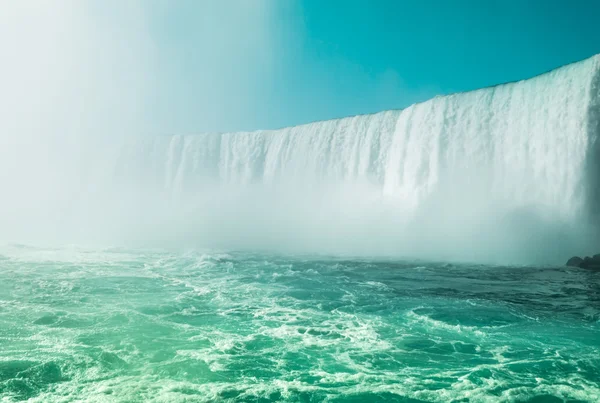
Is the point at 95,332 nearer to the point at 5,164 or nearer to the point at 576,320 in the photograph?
the point at 576,320

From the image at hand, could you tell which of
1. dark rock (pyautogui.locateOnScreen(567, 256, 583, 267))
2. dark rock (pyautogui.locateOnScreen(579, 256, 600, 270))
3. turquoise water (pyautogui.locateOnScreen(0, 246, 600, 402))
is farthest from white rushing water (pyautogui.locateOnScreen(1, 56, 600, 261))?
turquoise water (pyautogui.locateOnScreen(0, 246, 600, 402))

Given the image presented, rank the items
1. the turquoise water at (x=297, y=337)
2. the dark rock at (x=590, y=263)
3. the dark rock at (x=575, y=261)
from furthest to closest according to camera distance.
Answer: the dark rock at (x=575, y=261) < the dark rock at (x=590, y=263) < the turquoise water at (x=297, y=337)

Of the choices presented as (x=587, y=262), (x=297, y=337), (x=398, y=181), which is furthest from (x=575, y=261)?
(x=297, y=337)

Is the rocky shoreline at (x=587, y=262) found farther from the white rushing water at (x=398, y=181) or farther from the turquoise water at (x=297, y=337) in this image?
the turquoise water at (x=297, y=337)

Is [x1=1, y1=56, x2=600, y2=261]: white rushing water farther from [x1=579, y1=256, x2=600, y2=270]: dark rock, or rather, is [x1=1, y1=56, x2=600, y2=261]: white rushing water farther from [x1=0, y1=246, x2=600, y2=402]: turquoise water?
[x1=0, y1=246, x2=600, y2=402]: turquoise water

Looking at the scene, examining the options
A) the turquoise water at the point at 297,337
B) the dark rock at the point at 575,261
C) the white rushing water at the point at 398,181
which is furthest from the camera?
the white rushing water at the point at 398,181

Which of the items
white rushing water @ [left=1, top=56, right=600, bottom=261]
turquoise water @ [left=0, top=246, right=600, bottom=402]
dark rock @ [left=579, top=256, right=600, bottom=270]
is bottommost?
turquoise water @ [left=0, top=246, right=600, bottom=402]

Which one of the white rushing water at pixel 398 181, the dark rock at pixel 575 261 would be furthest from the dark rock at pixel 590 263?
the white rushing water at pixel 398 181

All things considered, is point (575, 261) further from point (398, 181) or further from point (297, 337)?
point (297, 337)
